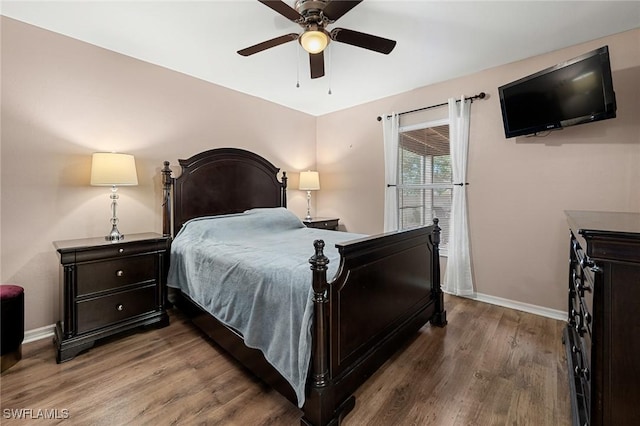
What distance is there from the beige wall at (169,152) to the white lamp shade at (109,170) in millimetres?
Answer: 353

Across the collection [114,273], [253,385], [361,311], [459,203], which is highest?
[459,203]

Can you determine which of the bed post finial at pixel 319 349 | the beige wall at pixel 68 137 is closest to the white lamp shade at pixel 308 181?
the beige wall at pixel 68 137

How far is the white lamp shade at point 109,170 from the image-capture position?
239cm

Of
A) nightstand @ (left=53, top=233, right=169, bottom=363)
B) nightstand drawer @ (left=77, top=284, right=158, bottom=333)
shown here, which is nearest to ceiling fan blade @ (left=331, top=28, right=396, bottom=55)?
nightstand @ (left=53, top=233, right=169, bottom=363)

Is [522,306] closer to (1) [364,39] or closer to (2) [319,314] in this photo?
(2) [319,314]

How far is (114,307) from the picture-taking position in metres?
2.37

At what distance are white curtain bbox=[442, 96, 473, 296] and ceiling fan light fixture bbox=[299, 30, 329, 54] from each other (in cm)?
200

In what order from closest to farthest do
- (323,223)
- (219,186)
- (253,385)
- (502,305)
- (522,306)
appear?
(253,385)
(522,306)
(502,305)
(219,186)
(323,223)

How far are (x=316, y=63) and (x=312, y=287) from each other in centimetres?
184

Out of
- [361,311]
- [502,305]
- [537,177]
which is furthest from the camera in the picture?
[502,305]

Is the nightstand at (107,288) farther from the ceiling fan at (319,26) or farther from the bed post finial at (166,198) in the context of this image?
the ceiling fan at (319,26)

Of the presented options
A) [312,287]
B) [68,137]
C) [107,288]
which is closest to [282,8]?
[312,287]

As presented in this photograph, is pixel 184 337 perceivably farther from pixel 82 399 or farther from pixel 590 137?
pixel 590 137

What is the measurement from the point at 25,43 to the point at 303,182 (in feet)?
10.2
